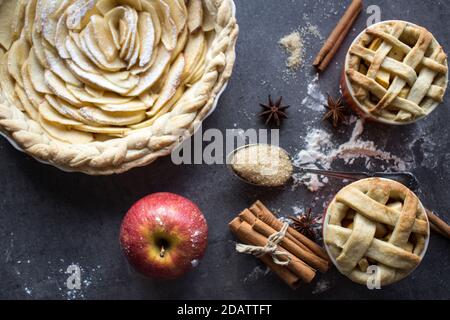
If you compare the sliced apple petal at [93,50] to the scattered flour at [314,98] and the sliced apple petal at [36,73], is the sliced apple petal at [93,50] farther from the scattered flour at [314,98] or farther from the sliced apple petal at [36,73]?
the scattered flour at [314,98]

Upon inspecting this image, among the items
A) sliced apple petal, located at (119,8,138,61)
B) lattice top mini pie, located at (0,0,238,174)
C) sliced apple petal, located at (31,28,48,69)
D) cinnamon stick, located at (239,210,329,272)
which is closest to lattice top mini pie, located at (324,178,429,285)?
cinnamon stick, located at (239,210,329,272)

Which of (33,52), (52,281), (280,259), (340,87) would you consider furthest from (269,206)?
(33,52)

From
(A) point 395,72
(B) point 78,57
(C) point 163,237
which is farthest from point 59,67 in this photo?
(A) point 395,72

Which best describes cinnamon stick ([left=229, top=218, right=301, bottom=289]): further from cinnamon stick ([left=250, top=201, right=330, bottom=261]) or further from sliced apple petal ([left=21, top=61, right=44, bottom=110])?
sliced apple petal ([left=21, top=61, right=44, bottom=110])

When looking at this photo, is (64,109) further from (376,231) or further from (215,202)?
(376,231)

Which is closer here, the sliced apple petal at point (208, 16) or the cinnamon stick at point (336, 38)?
the sliced apple petal at point (208, 16)

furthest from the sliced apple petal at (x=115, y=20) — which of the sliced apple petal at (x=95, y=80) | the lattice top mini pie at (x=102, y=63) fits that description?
the sliced apple petal at (x=95, y=80)
